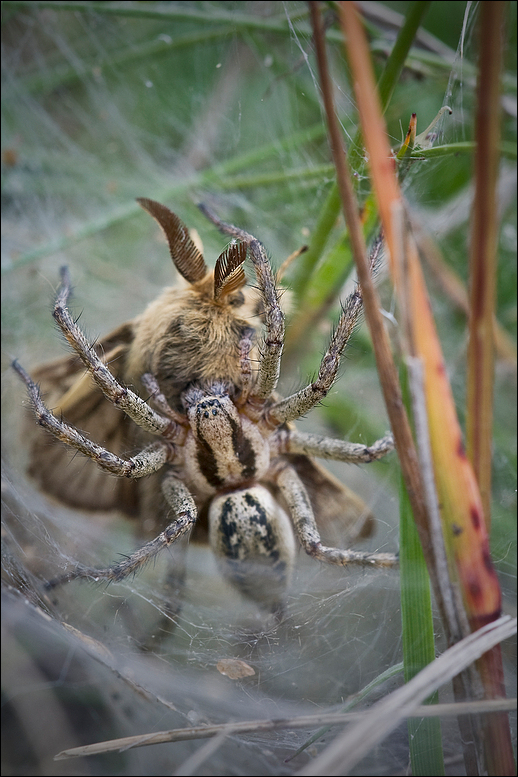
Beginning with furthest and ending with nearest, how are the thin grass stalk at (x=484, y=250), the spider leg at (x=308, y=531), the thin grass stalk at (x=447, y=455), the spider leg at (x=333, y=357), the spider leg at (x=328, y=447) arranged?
the spider leg at (x=328, y=447), the spider leg at (x=308, y=531), the spider leg at (x=333, y=357), the thin grass stalk at (x=447, y=455), the thin grass stalk at (x=484, y=250)

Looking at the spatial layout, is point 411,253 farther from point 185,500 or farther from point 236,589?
point 236,589

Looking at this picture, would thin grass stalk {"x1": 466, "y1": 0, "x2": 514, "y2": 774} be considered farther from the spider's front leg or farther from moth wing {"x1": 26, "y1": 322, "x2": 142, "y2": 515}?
moth wing {"x1": 26, "y1": 322, "x2": 142, "y2": 515}

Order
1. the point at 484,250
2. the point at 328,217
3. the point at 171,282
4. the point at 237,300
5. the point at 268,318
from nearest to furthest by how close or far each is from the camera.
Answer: the point at 484,250 → the point at 268,318 → the point at 237,300 → the point at 328,217 → the point at 171,282

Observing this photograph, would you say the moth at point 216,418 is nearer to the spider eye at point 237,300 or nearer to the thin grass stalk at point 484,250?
the spider eye at point 237,300

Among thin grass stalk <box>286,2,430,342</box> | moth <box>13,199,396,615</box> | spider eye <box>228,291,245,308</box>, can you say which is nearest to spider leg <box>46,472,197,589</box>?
moth <box>13,199,396,615</box>

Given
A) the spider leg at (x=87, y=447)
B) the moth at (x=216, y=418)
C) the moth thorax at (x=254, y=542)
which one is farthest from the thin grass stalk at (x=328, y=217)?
the spider leg at (x=87, y=447)

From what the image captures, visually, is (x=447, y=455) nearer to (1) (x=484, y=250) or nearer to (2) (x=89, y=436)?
(1) (x=484, y=250)

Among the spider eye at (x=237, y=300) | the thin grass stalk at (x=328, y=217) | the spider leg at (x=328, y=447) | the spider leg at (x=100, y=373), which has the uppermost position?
the thin grass stalk at (x=328, y=217)

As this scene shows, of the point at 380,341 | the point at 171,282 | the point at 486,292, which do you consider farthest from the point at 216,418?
the point at 171,282
